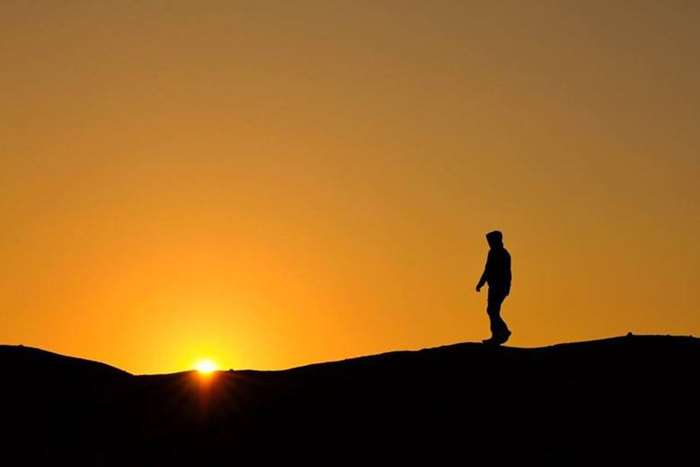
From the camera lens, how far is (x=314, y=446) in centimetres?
3988

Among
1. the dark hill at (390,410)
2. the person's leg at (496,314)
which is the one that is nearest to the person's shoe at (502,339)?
the person's leg at (496,314)

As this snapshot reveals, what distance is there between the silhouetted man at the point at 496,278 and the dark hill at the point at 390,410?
1333 mm

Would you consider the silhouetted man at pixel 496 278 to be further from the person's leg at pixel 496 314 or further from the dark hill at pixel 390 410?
the dark hill at pixel 390 410

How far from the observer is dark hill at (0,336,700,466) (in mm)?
38906

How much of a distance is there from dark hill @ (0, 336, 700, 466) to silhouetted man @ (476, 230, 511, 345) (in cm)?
133

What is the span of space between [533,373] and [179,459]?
9056mm

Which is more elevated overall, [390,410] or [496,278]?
[496,278]

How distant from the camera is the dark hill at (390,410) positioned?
128 ft

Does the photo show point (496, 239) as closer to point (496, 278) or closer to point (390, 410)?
point (496, 278)

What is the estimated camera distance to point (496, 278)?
44.4 meters

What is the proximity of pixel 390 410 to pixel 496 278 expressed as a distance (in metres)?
5.47

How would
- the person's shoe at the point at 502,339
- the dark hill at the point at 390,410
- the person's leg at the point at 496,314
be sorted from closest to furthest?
the dark hill at the point at 390,410, the person's shoe at the point at 502,339, the person's leg at the point at 496,314

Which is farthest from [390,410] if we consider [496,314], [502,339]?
[496,314]

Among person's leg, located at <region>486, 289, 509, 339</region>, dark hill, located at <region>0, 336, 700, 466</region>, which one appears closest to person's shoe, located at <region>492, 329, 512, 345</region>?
person's leg, located at <region>486, 289, 509, 339</region>
